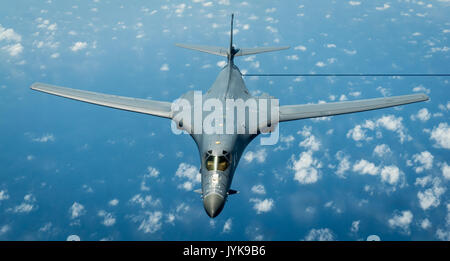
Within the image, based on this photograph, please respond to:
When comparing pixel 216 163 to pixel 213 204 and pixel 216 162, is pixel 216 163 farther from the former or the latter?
pixel 213 204

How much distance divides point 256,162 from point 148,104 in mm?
36066

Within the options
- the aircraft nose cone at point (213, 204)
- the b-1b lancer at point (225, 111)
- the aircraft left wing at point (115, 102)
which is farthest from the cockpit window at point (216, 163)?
the aircraft left wing at point (115, 102)

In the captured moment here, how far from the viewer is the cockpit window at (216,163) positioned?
44.6 feet

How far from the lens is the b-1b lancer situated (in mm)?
14969

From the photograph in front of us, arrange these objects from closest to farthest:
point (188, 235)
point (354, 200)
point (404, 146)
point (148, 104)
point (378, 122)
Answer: point (148, 104), point (188, 235), point (354, 200), point (404, 146), point (378, 122)

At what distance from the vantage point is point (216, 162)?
44.7 ft

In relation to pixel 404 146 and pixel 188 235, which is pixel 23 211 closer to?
pixel 188 235

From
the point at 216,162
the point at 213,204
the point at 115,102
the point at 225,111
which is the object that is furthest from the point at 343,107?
the point at 115,102

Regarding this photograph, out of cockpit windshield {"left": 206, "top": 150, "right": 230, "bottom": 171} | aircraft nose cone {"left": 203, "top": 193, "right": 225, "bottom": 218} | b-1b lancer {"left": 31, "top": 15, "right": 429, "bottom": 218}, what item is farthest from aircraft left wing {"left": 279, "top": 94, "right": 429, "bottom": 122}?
aircraft nose cone {"left": 203, "top": 193, "right": 225, "bottom": 218}

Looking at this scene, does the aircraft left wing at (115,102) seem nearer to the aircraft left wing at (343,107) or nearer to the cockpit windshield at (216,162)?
the cockpit windshield at (216,162)

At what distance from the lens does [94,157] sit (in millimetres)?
52688

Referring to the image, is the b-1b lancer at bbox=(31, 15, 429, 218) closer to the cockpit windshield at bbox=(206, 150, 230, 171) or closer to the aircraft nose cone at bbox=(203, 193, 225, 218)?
the cockpit windshield at bbox=(206, 150, 230, 171)

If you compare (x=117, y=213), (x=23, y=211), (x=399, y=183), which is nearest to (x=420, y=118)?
(x=399, y=183)

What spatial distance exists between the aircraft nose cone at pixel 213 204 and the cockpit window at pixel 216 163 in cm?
162
